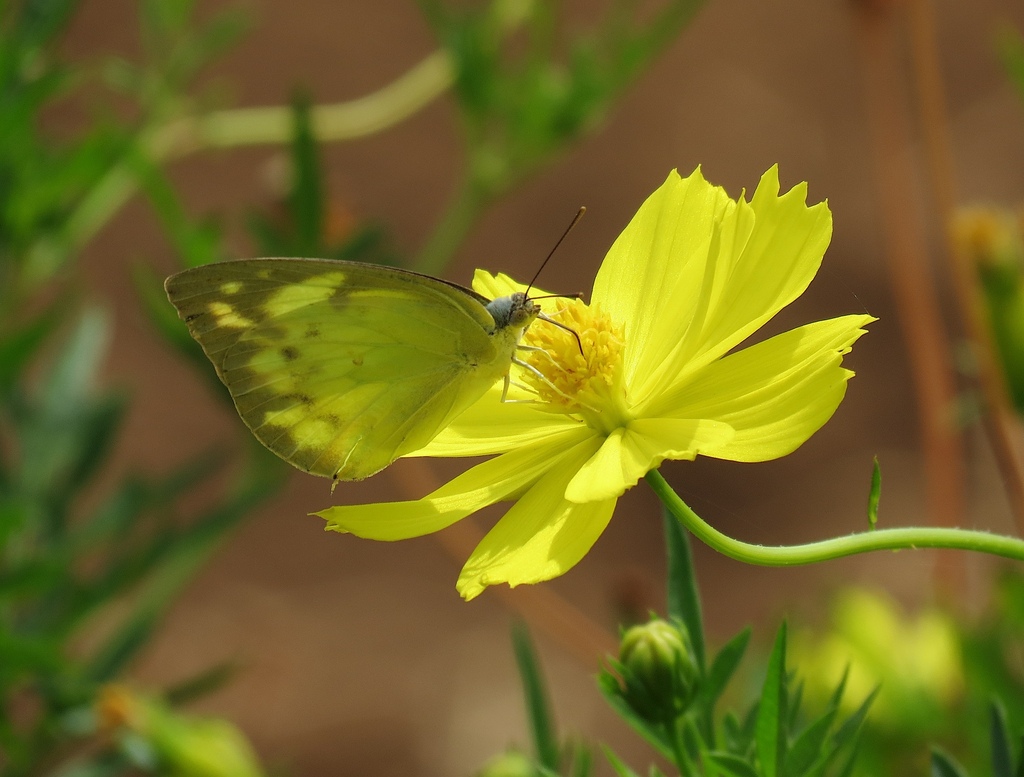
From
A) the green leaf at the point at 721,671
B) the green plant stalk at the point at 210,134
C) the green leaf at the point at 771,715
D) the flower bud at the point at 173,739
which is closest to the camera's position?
the green leaf at the point at 771,715

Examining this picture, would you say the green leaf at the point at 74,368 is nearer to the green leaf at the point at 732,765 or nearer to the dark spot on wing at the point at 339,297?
the dark spot on wing at the point at 339,297

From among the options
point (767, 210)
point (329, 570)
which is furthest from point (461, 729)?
point (767, 210)

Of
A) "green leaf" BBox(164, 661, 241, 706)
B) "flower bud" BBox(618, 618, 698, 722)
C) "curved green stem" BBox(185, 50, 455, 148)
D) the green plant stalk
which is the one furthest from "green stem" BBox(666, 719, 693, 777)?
"curved green stem" BBox(185, 50, 455, 148)

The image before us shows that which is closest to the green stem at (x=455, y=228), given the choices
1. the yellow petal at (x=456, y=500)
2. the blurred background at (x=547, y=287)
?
the blurred background at (x=547, y=287)

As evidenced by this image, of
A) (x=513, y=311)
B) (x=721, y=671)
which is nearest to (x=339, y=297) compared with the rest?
(x=513, y=311)

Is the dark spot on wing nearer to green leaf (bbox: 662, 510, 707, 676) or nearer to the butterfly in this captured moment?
the butterfly

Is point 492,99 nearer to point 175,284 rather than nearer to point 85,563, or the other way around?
point 175,284

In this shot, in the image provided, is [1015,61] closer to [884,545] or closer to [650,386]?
[650,386]
